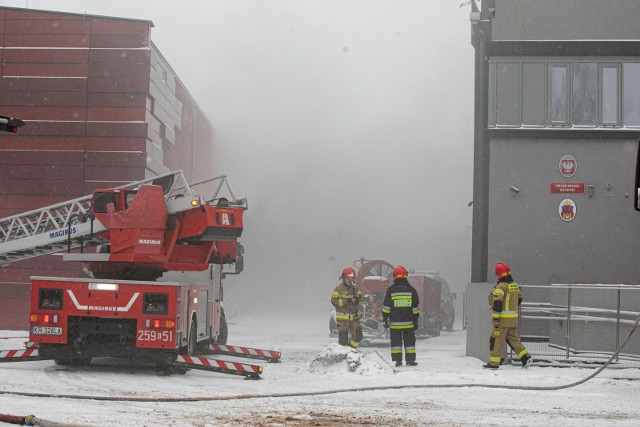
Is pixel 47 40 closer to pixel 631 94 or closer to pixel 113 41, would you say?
pixel 113 41

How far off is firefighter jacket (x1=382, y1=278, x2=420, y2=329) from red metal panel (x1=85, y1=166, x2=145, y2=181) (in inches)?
645

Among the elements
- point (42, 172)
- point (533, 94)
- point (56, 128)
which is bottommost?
point (42, 172)

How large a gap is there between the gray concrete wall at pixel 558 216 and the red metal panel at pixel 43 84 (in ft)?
55.2

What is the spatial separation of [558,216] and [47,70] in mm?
18709

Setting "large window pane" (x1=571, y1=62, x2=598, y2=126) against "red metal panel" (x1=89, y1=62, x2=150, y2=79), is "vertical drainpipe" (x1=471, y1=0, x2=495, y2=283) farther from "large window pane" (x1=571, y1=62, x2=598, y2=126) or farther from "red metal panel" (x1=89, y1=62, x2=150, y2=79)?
"red metal panel" (x1=89, y1=62, x2=150, y2=79)

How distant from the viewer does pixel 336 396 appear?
10797 mm

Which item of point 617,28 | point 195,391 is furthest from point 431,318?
point 195,391

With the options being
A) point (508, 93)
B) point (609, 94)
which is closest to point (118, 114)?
point (508, 93)

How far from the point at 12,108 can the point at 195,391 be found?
2116cm

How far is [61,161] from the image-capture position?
29.6 m

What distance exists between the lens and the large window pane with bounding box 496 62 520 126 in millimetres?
17375

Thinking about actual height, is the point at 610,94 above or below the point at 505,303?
above

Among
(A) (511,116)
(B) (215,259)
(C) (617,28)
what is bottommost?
(B) (215,259)

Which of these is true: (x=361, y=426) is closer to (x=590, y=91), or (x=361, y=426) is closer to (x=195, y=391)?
(x=195, y=391)
